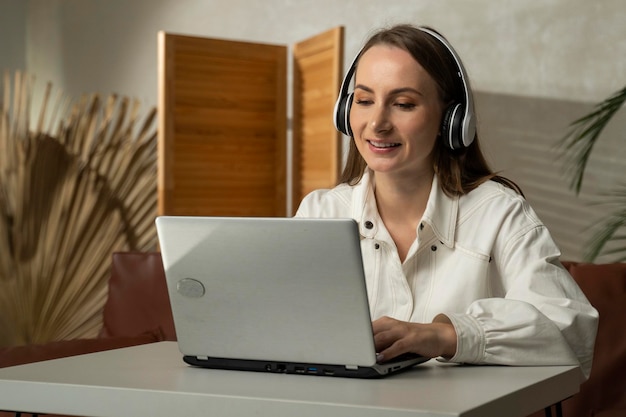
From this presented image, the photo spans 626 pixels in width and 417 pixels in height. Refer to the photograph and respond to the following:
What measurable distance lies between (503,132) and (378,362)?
2303 millimetres

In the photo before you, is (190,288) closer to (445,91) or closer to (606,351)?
(445,91)

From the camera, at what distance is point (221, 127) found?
4.18 m

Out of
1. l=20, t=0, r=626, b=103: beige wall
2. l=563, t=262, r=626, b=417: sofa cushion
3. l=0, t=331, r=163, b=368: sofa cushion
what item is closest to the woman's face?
l=563, t=262, r=626, b=417: sofa cushion

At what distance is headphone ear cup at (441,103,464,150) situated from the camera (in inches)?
71.6

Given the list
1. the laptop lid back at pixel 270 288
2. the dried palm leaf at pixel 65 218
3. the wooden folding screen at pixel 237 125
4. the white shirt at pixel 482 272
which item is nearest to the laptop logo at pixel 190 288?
the laptop lid back at pixel 270 288

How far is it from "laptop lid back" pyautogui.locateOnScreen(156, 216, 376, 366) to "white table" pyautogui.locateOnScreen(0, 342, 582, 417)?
0.05 m

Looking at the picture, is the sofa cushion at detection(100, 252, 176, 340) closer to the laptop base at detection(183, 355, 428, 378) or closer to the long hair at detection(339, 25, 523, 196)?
the long hair at detection(339, 25, 523, 196)

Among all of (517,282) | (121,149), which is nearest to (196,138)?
(121,149)

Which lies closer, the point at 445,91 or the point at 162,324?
the point at 445,91

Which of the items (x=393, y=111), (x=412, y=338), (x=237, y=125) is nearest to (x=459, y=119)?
(x=393, y=111)

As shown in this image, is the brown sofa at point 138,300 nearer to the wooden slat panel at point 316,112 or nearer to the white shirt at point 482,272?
the white shirt at point 482,272

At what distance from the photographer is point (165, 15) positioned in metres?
5.29

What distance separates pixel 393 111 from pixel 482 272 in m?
0.35

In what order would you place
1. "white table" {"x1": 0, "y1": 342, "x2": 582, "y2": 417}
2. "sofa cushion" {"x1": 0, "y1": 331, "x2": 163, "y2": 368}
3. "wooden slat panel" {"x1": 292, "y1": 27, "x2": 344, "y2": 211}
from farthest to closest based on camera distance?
"wooden slat panel" {"x1": 292, "y1": 27, "x2": 344, "y2": 211} < "sofa cushion" {"x1": 0, "y1": 331, "x2": 163, "y2": 368} < "white table" {"x1": 0, "y1": 342, "x2": 582, "y2": 417}
